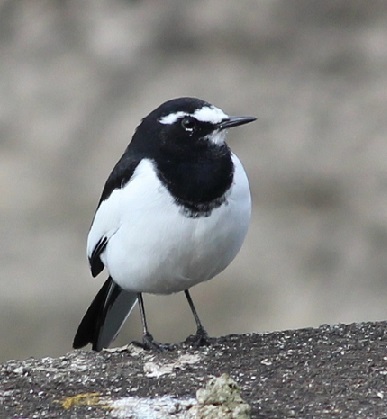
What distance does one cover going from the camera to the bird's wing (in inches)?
208

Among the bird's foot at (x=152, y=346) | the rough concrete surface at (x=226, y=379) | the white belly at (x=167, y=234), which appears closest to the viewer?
the rough concrete surface at (x=226, y=379)

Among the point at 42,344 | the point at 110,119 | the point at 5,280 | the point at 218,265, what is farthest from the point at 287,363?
the point at 110,119

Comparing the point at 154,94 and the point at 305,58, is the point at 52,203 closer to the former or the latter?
the point at 154,94

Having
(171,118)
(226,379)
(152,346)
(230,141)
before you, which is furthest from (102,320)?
(230,141)

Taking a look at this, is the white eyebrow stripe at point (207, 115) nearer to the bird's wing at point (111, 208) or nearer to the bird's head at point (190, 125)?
the bird's head at point (190, 125)

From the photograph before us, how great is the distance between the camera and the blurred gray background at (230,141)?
9562 millimetres

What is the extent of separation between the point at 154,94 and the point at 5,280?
2.22 meters

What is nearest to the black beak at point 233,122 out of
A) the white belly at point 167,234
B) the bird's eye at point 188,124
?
the bird's eye at point 188,124

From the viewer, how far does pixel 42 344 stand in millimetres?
9445

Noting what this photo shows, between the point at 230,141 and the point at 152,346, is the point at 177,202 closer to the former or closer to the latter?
the point at 152,346

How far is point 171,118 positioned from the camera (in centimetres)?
521

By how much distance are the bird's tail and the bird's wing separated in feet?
1.32

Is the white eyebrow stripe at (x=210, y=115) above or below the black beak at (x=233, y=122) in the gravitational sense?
above

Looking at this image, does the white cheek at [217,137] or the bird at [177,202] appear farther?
the white cheek at [217,137]
